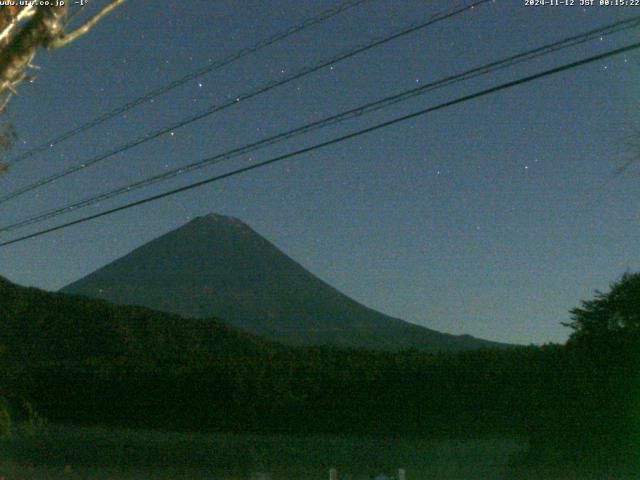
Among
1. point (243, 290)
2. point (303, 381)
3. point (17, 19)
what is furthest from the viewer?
point (243, 290)

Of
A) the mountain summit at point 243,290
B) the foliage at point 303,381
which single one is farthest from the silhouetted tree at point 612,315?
the mountain summit at point 243,290

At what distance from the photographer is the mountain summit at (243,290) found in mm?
40250

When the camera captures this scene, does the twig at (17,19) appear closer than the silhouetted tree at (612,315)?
Yes

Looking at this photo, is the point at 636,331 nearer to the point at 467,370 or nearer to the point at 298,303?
the point at 467,370

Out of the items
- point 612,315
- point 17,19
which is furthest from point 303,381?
point 17,19

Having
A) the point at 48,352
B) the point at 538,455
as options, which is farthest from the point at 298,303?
the point at 538,455

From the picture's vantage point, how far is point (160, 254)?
66750 mm

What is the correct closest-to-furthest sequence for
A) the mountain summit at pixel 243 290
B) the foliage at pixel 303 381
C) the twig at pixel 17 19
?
the twig at pixel 17 19
the foliage at pixel 303 381
the mountain summit at pixel 243 290

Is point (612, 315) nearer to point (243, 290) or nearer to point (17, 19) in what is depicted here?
point (17, 19)

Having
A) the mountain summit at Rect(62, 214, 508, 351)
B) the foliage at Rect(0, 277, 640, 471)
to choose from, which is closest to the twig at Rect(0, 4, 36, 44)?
the foliage at Rect(0, 277, 640, 471)

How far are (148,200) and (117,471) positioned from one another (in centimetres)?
846

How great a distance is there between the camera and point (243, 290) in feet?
184

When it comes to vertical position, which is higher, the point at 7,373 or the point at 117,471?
the point at 7,373

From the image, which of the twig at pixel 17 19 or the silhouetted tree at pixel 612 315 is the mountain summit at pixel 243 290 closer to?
the silhouetted tree at pixel 612 315
